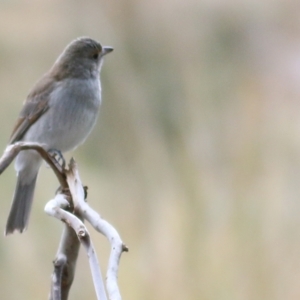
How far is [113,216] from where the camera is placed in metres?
3.40

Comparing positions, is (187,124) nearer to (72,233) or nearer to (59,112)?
(59,112)

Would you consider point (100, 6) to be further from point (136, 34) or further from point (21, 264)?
point (21, 264)

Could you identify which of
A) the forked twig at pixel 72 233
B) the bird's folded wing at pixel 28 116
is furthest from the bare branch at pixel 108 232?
the bird's folded wing at pixel 28 116

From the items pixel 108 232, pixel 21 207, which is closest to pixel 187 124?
pixel 21 207

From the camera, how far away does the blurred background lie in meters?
3.38

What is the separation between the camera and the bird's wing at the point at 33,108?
2326 mm

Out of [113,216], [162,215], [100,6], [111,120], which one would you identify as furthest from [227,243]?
[100,6]

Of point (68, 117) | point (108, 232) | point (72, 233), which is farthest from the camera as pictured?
point (68, 117)

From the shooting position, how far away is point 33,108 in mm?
2350

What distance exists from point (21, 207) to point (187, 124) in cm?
144

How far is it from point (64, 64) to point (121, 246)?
64.4 inches

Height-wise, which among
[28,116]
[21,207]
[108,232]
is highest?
[108,232]

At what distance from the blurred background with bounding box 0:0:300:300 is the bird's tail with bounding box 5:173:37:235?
36.0 inches

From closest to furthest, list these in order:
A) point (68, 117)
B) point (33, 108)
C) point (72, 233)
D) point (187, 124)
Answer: point (72, 233), point (68, 117), point (33, 108), point (187, 124)
